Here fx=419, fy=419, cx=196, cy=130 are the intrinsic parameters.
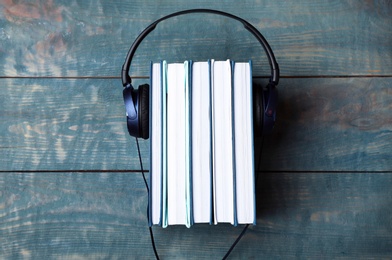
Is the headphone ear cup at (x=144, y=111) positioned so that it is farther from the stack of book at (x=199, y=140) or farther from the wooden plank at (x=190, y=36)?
the wooden plank at (x=190, y=36)

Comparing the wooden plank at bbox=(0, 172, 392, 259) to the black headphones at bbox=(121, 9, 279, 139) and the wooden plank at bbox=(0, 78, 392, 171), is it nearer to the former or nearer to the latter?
the wooden plank at bbox=(0, 78, 392, 171)

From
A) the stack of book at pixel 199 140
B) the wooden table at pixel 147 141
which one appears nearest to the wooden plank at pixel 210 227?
the wooden table at pixel 147 141

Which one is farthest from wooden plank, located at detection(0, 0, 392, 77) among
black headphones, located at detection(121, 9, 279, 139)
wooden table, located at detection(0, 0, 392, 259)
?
black headphones, located at detection(121, 9, 279, 139)

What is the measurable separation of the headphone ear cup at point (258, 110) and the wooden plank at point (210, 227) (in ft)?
0.52

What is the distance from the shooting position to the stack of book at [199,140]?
0.71 metres

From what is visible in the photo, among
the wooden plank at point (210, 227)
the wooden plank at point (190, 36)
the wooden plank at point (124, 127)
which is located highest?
the wooden plank at point (190, 36)

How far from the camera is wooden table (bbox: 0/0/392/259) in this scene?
84 cm

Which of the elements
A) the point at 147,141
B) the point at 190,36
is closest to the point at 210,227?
the point at 147,141

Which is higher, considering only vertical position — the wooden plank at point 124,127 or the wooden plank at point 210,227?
the wooden plank at point 124,127

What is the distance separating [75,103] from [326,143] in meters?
0.52

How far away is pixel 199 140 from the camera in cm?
71

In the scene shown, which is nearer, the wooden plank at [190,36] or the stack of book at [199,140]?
the stack of book at [199,140]

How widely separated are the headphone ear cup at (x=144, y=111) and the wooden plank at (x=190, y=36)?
0.51ft

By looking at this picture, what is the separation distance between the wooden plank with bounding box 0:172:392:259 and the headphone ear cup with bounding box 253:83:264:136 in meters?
0.16
